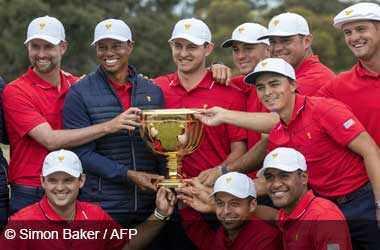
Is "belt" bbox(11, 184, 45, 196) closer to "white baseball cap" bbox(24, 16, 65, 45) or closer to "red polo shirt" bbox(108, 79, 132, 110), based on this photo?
"red polo shirt" bbox(108, 79, 132, 110)

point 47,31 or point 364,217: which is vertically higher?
point 47,31

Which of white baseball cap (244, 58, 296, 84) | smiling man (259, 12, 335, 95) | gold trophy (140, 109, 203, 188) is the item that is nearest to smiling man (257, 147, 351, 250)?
white baseball cap (244, 58, 296, 84)

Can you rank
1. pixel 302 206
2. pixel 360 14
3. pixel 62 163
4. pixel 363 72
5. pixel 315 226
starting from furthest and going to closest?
pixel 62 163 → pixel 363 72 → pixel 360 14 → pixel 302 206 → pixel 315 226

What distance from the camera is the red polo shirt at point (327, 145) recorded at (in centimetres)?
672

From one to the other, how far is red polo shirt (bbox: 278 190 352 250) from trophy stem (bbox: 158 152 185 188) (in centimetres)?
86

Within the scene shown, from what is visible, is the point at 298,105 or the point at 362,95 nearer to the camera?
the point at 298,105

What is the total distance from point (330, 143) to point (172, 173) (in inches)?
47.7

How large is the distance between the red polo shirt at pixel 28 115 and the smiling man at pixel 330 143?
5.51 feet

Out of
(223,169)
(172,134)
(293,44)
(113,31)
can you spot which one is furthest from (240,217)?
(113,31)

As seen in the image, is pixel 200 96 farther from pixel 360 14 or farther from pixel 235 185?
pixel 360 14

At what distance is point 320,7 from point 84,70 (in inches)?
475

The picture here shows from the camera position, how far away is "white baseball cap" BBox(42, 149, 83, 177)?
23.4 feet

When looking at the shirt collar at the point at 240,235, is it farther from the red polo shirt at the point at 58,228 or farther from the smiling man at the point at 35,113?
the smiling man at the point at 35,113

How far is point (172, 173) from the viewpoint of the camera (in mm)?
7312
